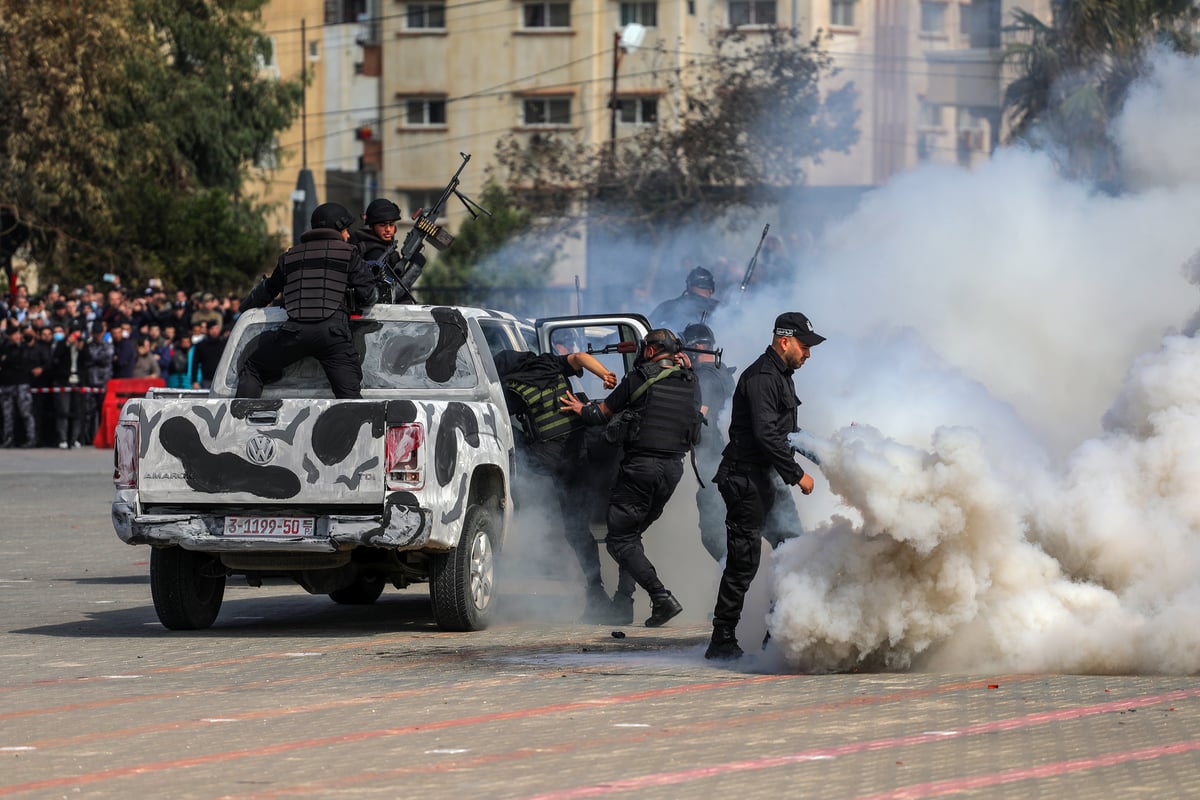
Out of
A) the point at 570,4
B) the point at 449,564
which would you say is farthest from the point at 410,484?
the point at 570,4

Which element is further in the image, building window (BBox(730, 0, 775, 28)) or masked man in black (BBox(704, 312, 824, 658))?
building window (BBox(730, 0, 775, 28))

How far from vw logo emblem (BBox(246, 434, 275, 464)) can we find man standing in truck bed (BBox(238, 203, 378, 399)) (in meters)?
0.86

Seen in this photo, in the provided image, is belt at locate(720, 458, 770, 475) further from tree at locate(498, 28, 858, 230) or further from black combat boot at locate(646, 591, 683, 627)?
tree at locate(498, 28, 858, 230)

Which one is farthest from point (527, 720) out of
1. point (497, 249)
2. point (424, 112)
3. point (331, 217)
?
point (424, 112)

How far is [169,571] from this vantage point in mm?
11383

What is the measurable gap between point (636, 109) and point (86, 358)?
25234mm

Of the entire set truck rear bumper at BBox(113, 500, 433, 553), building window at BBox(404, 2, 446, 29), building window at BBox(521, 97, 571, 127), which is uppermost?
building window at BBox(404, 2, 446, 29)

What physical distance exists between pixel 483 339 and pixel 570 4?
4406 cm

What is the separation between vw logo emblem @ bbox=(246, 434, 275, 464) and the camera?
35.7 ft

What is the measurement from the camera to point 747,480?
1010cm

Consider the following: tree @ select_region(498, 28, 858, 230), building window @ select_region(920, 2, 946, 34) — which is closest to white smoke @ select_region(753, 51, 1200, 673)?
building window @ select_region(920, 2, 946, 34)

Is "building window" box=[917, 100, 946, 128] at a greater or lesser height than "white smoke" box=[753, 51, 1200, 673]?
greater

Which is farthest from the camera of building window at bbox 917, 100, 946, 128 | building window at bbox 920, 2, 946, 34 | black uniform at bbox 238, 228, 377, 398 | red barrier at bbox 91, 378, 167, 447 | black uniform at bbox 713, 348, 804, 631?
red barrier at bbox 91, 378, 167, 447

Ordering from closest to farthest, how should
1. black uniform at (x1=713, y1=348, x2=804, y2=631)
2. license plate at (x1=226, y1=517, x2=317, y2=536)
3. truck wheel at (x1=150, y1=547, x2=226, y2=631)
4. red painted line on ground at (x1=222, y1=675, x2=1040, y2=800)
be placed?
red painted line on ground at (x1=222, y1=675, x2=1040, y2=800) → black uniform at (x1=713, y1=348, x2=804, y2=631) → license plate at (x1=226, y1=517, x2=317, y2=536) → truck wheel at (x1=150, y1=547, x2=226, y2=631)
